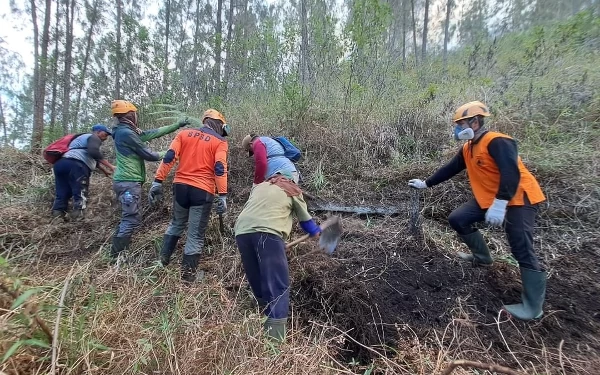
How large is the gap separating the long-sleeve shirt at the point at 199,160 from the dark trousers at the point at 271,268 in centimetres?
118

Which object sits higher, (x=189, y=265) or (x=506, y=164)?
(x=506, y=164)

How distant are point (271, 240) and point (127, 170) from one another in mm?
2287

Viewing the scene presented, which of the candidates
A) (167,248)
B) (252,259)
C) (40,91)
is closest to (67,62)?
(40,91)

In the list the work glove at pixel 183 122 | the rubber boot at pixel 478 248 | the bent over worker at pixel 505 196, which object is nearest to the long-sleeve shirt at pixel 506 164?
the bent over worker at pixel 505 196

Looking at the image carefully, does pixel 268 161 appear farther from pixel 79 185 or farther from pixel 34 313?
pixel 79 185

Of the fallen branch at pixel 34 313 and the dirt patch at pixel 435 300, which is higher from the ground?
the fallen branch at pixel 34 313

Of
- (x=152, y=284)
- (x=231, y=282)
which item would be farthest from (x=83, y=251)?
(x=231, y=282)

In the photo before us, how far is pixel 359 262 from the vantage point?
351cm

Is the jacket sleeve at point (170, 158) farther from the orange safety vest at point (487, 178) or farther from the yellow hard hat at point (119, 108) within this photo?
the orange safety vest at point (487, 178)

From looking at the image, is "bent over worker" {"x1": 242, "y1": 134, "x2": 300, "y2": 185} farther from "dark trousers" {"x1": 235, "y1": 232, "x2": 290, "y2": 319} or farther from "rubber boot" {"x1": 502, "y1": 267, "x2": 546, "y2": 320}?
"rubber boot" {"x1": 502, "y1": 267, "x2": 546, "y2": 320}

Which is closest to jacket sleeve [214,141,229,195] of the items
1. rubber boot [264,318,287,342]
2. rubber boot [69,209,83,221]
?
rubber boot [264,318,287,342]

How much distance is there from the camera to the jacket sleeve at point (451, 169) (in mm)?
3316

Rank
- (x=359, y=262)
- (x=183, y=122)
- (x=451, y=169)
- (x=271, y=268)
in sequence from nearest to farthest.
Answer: (x=271, y=268)
(x=451, y=169)
(x=359, y=262)
(x=183, y=122)

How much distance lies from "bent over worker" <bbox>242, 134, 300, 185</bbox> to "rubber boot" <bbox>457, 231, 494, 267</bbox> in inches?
65.9
